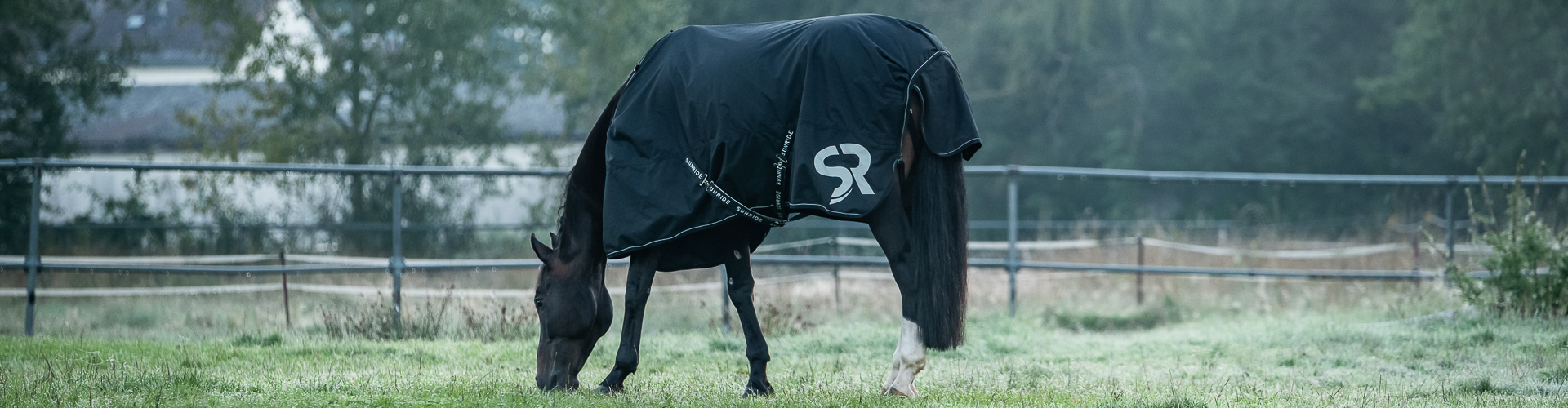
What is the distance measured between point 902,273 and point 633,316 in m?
1.11

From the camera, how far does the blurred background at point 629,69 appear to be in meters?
12.6

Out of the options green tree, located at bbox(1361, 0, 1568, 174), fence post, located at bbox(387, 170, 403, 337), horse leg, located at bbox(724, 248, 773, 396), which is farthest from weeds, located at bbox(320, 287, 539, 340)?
green tree, located at bbox(1361, 0, 1568, 174)

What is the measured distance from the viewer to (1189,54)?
27.8 metres

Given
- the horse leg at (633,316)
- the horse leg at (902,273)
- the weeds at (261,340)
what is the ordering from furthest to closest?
1. the weeds at (261,340)
2. the horse leg at (633,316)
3. the horse leg at (902,273)

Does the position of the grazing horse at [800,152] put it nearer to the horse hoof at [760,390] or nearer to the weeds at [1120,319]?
the horse hoof at [760,390]

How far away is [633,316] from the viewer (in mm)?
4367

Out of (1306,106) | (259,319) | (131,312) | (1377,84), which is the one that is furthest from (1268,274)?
(1306,106)

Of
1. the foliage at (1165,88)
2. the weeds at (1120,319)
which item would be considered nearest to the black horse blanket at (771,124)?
the weeds at (1120,319)

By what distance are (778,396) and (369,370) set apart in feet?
6.65

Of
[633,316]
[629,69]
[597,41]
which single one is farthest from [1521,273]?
[597,41]

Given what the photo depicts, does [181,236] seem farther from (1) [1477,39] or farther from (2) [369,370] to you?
(1) [1477,39]

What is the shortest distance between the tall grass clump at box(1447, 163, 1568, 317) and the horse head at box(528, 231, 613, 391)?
5469mm

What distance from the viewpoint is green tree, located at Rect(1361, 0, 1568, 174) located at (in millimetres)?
19453

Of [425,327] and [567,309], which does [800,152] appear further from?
[425,327]
